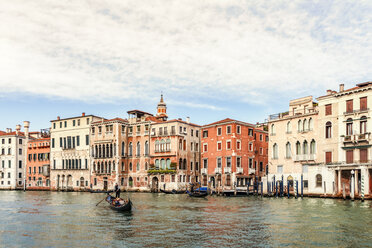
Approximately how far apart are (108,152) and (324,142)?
3486 cm

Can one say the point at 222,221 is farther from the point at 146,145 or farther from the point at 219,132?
the point at 146,145

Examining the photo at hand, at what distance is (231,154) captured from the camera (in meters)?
55.3

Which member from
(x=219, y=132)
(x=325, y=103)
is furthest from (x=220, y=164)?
(x=325, y=103)

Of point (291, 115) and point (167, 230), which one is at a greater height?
point (291, 115)

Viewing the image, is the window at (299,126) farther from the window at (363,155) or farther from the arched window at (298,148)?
the window at (363,155)

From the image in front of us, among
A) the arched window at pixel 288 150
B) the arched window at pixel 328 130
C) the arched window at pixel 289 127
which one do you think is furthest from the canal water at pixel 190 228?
the arched window at pixel 289 127

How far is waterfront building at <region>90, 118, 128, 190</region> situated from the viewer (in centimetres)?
6531

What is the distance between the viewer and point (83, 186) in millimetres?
70188

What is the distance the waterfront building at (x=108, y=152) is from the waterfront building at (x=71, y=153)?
1.71 metres

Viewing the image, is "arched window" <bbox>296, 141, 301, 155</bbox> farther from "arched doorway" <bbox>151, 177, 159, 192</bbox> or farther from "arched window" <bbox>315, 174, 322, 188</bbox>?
"arched doorway" <bbox>151, 177, 159, 192</bbox>

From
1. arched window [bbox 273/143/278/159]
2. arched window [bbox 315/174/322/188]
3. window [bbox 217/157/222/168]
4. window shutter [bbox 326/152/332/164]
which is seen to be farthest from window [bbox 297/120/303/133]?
window [bbox 217/157/222/168]

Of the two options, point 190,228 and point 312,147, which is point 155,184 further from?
point 190,228

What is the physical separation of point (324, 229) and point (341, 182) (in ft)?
76.7

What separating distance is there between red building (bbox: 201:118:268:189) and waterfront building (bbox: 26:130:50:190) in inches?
1319
